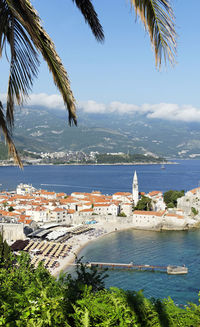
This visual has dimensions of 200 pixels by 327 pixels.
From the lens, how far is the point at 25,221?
24.4 m

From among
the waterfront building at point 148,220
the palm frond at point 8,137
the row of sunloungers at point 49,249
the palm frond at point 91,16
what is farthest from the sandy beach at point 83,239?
the palm frond at point 91,16

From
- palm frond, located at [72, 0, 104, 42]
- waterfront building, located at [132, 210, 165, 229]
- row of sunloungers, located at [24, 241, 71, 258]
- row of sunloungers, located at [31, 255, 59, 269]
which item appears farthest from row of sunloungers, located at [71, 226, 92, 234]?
palm frond, located at [72, 0, 104, 42]

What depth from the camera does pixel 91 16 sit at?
1804 millimetres

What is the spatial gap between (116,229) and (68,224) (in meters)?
4.70

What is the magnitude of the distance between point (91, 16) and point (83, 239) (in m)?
21.9

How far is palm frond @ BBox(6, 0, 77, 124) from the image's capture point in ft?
4.58

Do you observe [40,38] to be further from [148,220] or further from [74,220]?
[74,220]

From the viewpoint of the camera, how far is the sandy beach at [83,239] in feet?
56.3

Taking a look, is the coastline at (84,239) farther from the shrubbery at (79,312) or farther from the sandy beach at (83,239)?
the shrubbery at (79,312)

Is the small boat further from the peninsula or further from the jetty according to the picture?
the peninsula

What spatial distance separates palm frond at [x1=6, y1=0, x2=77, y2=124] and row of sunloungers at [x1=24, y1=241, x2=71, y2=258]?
18152mm

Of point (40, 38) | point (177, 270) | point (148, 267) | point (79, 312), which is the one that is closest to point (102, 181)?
point (148, 267)

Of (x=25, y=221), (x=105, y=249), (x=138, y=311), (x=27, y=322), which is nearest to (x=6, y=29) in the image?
(x=27, y=322)

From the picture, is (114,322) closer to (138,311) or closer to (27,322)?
(138,311)
